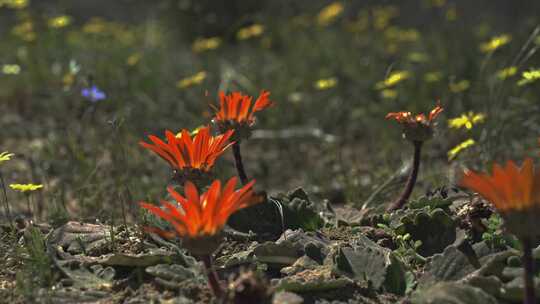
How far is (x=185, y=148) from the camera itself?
2367 millimetres

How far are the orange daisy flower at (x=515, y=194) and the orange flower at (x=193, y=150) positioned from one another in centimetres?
88

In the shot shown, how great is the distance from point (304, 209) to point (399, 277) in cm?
56

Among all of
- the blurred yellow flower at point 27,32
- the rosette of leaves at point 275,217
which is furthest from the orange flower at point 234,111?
the blurred yellow flower at point 27,32

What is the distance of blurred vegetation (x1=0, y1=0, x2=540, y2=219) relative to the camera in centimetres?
410

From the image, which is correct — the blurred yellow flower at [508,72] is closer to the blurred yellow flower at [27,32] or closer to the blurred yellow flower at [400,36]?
the blurred yellow flower at [400,36]

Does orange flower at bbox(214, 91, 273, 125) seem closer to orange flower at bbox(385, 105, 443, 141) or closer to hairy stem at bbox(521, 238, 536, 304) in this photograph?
orange flower at bbox(385, 105, 443, 141)

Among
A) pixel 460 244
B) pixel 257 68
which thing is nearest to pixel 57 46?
pixel 257 68

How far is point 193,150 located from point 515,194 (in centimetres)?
105

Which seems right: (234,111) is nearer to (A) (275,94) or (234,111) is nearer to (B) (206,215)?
(B) (206,215)

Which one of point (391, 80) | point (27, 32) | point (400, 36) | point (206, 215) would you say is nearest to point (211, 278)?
point (206, 215)

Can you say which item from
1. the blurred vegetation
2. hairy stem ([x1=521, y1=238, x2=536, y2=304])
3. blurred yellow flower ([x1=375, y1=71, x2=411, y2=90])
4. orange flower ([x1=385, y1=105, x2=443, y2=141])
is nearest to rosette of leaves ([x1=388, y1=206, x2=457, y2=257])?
orange flower ([x1=385, y1=105, x2=443, y2=141])

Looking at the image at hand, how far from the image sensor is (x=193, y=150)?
237 cm

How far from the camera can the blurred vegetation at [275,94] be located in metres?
4.10

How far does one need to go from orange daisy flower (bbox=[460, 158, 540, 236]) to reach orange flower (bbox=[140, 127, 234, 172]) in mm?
880
